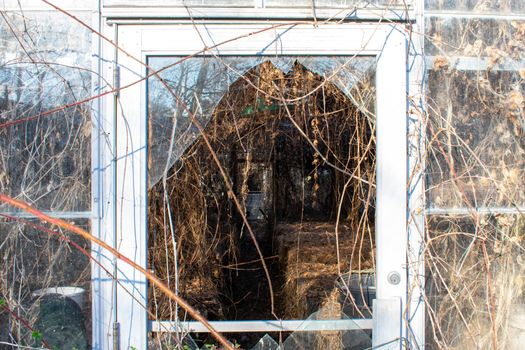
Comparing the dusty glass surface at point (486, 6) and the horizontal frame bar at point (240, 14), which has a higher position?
the dusty glass surface at point (486, 6)

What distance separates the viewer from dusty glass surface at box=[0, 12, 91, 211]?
2.85 meters

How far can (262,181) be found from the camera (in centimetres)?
991

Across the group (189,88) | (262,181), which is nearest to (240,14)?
(189,88)

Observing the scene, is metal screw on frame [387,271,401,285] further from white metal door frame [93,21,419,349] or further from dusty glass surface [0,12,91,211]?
dusty glass surface [0,12,91,211]

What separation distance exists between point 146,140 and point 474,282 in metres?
1.84

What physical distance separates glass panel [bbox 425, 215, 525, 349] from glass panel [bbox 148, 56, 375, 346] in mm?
384

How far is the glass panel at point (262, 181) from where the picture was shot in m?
2.92

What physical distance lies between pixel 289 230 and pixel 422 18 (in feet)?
18.6

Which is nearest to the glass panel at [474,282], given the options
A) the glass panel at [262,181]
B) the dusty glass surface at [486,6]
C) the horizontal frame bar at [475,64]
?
the glass panel at [262,181]

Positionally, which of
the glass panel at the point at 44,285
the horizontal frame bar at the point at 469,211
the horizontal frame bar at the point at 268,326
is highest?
the horizontal frame bar at the point at 469,211

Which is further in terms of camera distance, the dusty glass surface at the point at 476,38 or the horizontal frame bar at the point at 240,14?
the dusty glass surface at the point at 476,38

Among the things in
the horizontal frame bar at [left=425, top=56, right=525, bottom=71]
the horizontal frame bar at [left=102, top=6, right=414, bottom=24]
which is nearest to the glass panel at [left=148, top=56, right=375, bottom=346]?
the horizontal frame bar at [left=102, top=6, right=414, bottom=24]

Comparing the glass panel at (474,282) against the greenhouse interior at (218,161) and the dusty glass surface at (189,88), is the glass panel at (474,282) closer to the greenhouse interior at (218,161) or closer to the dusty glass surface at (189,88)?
the greenhouse interior at (218,161)

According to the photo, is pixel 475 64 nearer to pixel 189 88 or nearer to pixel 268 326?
pixel 189 88
